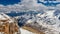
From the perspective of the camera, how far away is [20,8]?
3.35 meters

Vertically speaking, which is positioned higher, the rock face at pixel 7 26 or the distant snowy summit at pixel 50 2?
the distant snowy summit at pixel 50 2

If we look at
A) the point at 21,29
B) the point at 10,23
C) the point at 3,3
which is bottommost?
the point at 21,29

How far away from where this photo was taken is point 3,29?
2.74m

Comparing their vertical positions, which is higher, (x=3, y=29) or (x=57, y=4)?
(x=57, y=4)

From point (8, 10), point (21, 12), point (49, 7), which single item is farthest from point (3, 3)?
point (49, 7)

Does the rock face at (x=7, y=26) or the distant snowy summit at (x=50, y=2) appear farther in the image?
the distant snowy summit at (x=50, y=2)

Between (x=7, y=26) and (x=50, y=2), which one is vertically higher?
(x=50, y=2)

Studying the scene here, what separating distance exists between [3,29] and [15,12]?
2.13 ft

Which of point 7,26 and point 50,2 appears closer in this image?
point 7,26

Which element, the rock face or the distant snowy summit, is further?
the distant snowy summit

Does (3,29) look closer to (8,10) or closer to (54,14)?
(8,10)

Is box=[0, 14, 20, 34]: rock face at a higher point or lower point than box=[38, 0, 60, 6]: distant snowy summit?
lower

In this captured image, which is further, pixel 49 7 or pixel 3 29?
pixel 49 7

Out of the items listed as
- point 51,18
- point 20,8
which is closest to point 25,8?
point 20,8
